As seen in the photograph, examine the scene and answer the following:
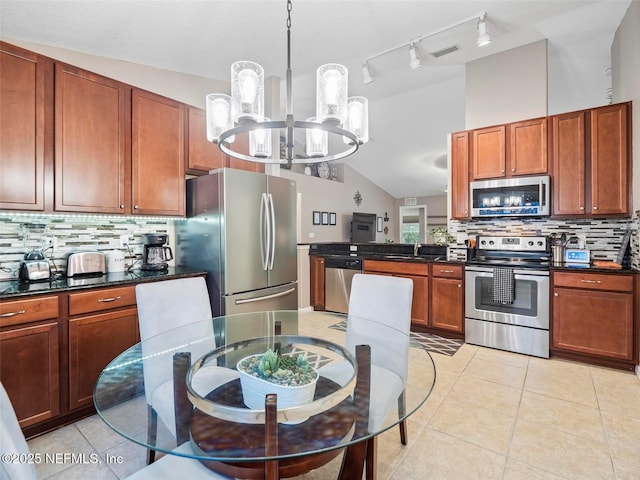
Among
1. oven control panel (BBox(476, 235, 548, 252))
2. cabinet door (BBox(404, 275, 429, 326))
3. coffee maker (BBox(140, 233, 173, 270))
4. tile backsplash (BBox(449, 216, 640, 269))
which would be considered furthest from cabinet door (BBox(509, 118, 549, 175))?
coffee maker (BBox(140, 233, 173, 270))

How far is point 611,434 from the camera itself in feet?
6.21

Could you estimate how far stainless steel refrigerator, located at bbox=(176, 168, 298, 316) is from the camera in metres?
2.76

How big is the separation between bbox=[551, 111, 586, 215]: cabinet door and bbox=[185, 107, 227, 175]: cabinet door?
3403 mm

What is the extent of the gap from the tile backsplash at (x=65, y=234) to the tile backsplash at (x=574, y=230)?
3.39 metres

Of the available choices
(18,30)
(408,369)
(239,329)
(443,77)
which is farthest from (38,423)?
(443,77)

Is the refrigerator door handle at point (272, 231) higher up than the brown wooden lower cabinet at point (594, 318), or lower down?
higher up

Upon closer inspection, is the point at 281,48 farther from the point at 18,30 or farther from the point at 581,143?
the point at 581,143

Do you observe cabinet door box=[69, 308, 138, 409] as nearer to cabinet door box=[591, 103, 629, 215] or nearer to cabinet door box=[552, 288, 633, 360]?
cabinet door box=[552, 288, 633, 360]

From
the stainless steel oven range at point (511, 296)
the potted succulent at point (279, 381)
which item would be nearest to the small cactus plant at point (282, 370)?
the potted succulent at point (279, 381)

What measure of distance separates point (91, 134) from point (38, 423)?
1.94m

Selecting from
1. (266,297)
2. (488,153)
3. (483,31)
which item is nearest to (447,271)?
(488,153)

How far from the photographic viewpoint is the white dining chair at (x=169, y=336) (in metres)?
→ 1.35

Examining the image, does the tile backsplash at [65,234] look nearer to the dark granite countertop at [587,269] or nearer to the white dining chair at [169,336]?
the white dining chair at [169,336]

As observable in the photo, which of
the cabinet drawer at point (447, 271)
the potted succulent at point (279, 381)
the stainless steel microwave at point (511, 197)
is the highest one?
the stainless steel microwave at point (511, 197)
